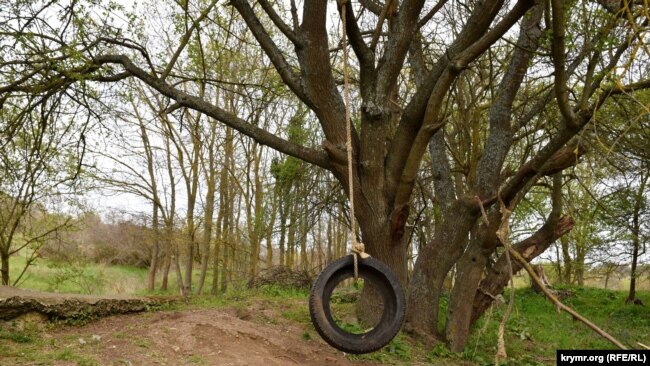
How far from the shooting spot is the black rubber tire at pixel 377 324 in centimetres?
368

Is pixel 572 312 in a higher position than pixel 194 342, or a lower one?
higher

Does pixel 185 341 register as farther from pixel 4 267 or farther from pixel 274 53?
pixel 4 267

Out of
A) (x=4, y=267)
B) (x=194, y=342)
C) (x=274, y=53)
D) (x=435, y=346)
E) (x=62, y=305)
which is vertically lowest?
(x=435, y=346)

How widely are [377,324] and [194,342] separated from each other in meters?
2.53

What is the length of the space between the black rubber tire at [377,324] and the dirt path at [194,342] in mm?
1854

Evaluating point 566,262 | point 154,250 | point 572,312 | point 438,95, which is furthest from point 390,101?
point 566,262

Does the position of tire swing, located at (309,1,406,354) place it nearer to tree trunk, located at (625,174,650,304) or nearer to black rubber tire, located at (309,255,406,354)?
black rubber tire, located at (309,255,406,354)

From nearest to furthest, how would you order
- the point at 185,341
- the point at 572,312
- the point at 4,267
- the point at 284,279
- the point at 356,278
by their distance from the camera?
the point at 572,312
the point at 356,278
the point at 185,341
the point at 4,267
the point at 284,279

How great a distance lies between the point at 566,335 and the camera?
971cm

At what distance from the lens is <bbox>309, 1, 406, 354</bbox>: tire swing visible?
12.1 ft

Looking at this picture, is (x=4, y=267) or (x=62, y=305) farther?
(x=4, y=267)

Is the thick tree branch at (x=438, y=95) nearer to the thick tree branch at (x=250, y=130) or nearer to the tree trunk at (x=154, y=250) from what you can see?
the thick tree branch at (x=250, y=130)

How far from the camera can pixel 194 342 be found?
5488 mm

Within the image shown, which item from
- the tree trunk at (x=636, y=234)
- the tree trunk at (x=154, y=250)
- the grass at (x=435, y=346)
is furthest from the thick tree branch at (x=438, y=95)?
the tree trunk at (x=154, y=250)
